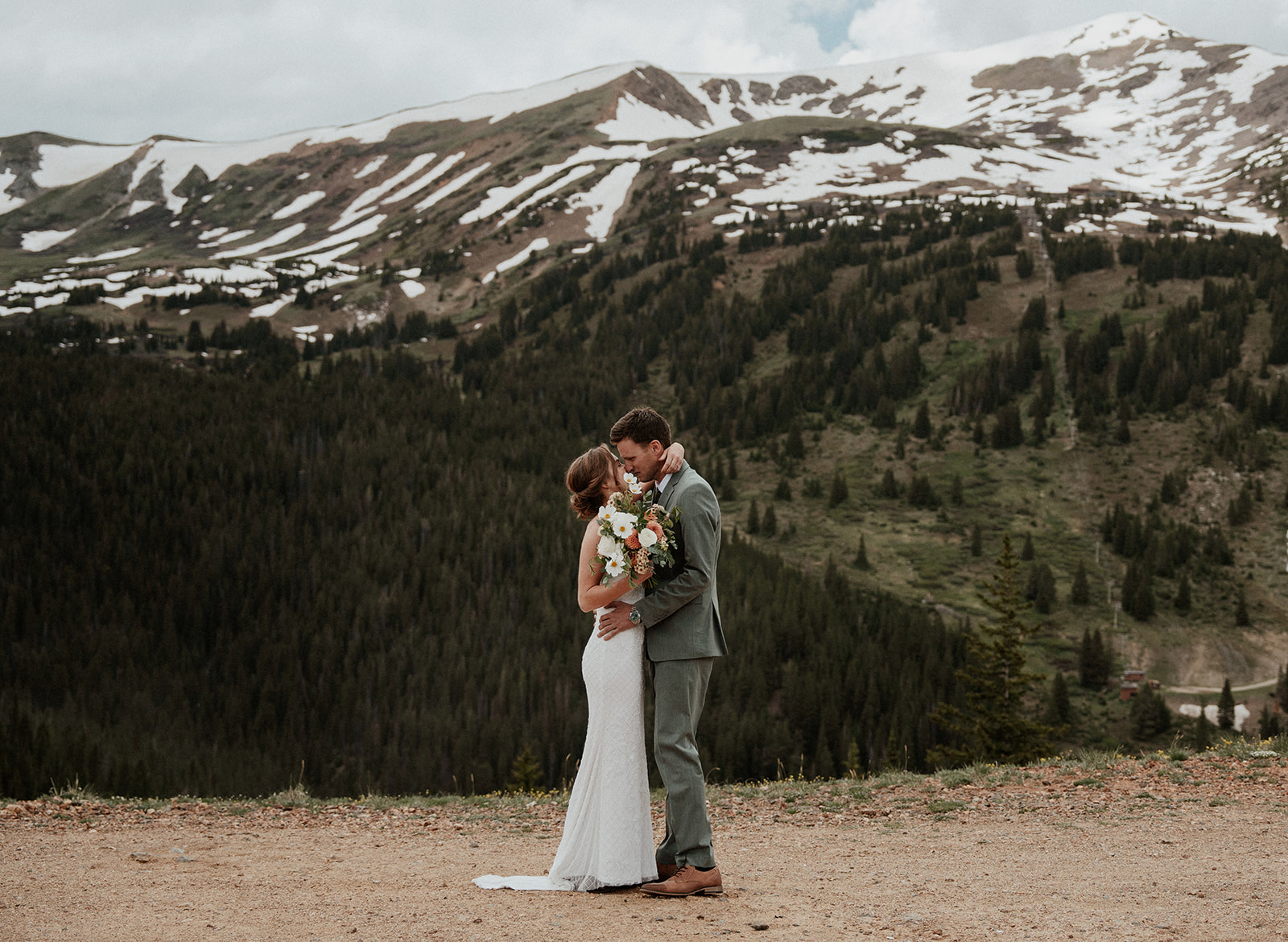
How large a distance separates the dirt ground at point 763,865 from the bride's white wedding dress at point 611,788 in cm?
22

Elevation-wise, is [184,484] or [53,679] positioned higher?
[184,484]

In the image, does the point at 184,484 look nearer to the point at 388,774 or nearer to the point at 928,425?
the point at 388,774

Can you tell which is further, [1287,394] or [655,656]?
[1287,394]

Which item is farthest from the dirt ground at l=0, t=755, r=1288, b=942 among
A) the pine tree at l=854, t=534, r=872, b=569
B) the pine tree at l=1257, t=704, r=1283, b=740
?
the pine tree at l=854, t=534, r=872, b=569

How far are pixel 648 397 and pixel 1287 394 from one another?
61.2 m

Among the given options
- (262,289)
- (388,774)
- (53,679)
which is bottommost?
(388,774)

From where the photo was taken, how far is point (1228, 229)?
110m

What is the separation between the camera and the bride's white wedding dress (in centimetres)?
744

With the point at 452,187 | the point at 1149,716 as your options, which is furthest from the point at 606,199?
the point at 1149,716

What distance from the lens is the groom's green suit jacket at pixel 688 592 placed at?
720cm

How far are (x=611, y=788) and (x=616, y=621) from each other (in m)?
1.31

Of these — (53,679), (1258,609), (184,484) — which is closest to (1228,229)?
(1258,609)

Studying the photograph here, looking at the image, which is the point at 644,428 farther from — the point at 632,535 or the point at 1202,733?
the point at 1202,733

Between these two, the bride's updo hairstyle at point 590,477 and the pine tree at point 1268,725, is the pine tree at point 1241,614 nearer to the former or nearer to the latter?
the pine tree at point 1268,725
